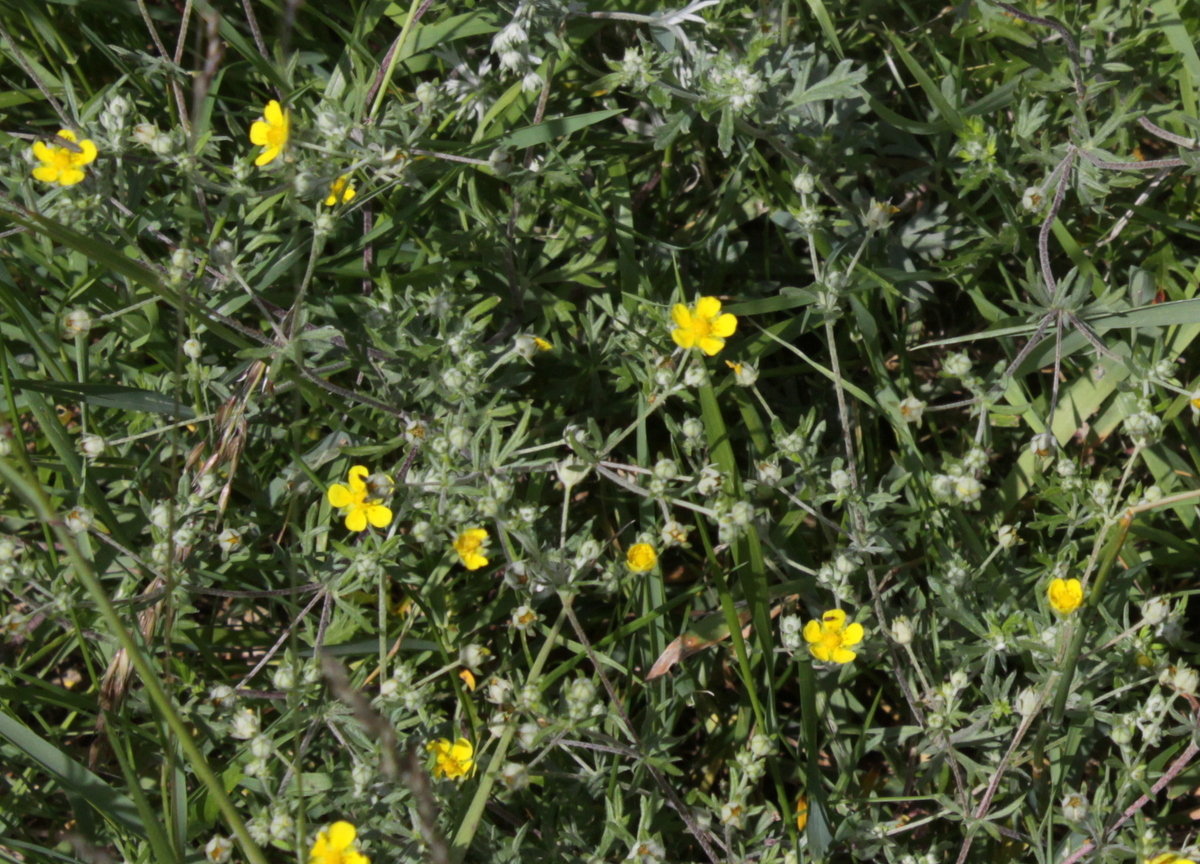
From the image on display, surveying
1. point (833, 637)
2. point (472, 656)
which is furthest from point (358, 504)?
point (833, 637)

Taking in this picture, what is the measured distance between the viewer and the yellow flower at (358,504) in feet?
9.90

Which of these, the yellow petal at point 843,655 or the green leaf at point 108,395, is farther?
the green leaf at point 108,395

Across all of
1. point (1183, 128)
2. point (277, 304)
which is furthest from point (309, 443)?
point (1183, 128)

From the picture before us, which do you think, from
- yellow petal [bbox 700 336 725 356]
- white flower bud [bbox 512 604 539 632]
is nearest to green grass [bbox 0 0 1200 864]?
white flower bud [bbox 512 604 539 632]

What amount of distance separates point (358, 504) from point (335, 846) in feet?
3.20

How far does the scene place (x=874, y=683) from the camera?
12.3 feet

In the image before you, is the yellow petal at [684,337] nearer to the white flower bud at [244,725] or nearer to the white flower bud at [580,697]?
→ the white flower bud at [580,697]

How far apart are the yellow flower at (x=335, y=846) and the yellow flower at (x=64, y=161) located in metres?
2.03

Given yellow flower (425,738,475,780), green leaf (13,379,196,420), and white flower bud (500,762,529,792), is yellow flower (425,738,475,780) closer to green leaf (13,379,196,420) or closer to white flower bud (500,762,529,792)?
white flower bud (500,762,529,792)

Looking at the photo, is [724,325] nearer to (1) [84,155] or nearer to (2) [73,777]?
(1) [84,155]

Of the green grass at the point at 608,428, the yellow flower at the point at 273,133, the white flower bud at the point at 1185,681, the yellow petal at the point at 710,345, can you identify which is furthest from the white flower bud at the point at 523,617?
the white flower bud at the point at 1185,681

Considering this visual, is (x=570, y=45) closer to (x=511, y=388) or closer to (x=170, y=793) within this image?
(x=511, y=388)

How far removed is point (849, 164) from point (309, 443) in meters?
2.24

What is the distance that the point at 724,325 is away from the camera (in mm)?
3094
